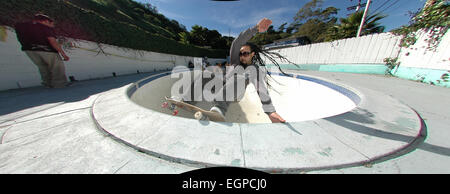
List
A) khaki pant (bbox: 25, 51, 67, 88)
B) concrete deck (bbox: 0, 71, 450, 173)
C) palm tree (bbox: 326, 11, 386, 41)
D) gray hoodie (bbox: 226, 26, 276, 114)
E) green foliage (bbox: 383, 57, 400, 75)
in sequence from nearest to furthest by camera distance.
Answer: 1. concrete deck (bbox: 0, 71, 450, 173)
2. gray hoodie (bbox: 226, 26, 276, 114)
3. khaki pant (bbox: 25, 51, 67, 88)
4. green foliage (bbox: 383, 57, 400, 75)
5. palm tree (bbox: 326, 11, 386, 41)

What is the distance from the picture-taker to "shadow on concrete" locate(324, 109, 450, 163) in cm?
103

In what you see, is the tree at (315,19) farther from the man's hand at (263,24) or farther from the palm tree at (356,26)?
the man's hand at (263,24)

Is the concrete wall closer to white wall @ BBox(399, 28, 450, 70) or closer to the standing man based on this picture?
the standing man

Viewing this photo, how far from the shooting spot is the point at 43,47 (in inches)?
115

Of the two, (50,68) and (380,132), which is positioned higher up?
(50,68)

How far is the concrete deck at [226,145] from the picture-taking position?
0.91m

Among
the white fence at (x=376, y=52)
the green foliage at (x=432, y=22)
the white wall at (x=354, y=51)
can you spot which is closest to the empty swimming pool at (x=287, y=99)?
the white fence at (x=376, y=52)

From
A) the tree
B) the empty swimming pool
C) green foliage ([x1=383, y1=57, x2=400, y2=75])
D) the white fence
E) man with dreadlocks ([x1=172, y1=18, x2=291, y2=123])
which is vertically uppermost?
the tree

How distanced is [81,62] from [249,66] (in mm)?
6558

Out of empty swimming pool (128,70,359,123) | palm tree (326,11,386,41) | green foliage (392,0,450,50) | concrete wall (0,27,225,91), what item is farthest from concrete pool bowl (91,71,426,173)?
palm tree (326,11,386,41)

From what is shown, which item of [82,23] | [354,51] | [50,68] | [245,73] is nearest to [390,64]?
[354,51]

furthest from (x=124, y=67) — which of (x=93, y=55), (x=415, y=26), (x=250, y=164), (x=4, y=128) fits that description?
(x=415, y=26)

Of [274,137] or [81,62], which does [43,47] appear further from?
[274,137]

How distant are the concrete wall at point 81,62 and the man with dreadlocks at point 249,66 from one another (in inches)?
216
